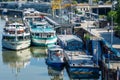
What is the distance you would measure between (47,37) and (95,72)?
1897 centimetres

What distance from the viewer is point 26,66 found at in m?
42.5

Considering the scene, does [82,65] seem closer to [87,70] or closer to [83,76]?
[87,70]

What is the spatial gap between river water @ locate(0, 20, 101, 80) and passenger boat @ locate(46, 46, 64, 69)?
1.63 ft

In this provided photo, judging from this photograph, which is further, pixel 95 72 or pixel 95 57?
pixel 95 57

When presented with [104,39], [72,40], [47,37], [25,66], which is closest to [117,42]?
[104,39]

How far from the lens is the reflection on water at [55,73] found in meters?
37.8

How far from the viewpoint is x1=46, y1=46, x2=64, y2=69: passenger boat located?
39688 millimetres

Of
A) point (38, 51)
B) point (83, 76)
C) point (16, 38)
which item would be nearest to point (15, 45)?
point (16, 38)

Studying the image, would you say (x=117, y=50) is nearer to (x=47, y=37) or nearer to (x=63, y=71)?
(x=63, y=71)

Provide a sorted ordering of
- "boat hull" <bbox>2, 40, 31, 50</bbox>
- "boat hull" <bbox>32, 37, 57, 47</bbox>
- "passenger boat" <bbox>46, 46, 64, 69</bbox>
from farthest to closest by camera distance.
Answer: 1. "boat hull" <bbox>32, 37, 57, 47</bbox>
2. "boat hull" <bbox>2, 40, 31, 50</bbox>
3. "passenger boat" <bbox>46, 46, 64, 69</bbox>

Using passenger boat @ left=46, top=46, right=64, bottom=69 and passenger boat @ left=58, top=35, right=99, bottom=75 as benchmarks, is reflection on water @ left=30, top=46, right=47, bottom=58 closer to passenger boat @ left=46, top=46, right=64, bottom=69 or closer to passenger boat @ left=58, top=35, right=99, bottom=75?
passenger boat @ left=58, top=35, right=99, bottom=75

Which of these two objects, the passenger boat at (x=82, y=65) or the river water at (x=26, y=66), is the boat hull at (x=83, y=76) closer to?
the passenger boat at (x=82, y=65)

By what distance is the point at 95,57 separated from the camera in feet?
127

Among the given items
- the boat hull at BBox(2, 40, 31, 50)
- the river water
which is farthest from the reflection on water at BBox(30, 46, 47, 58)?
the boat hull at BBox(2, 40, 31, 50)
